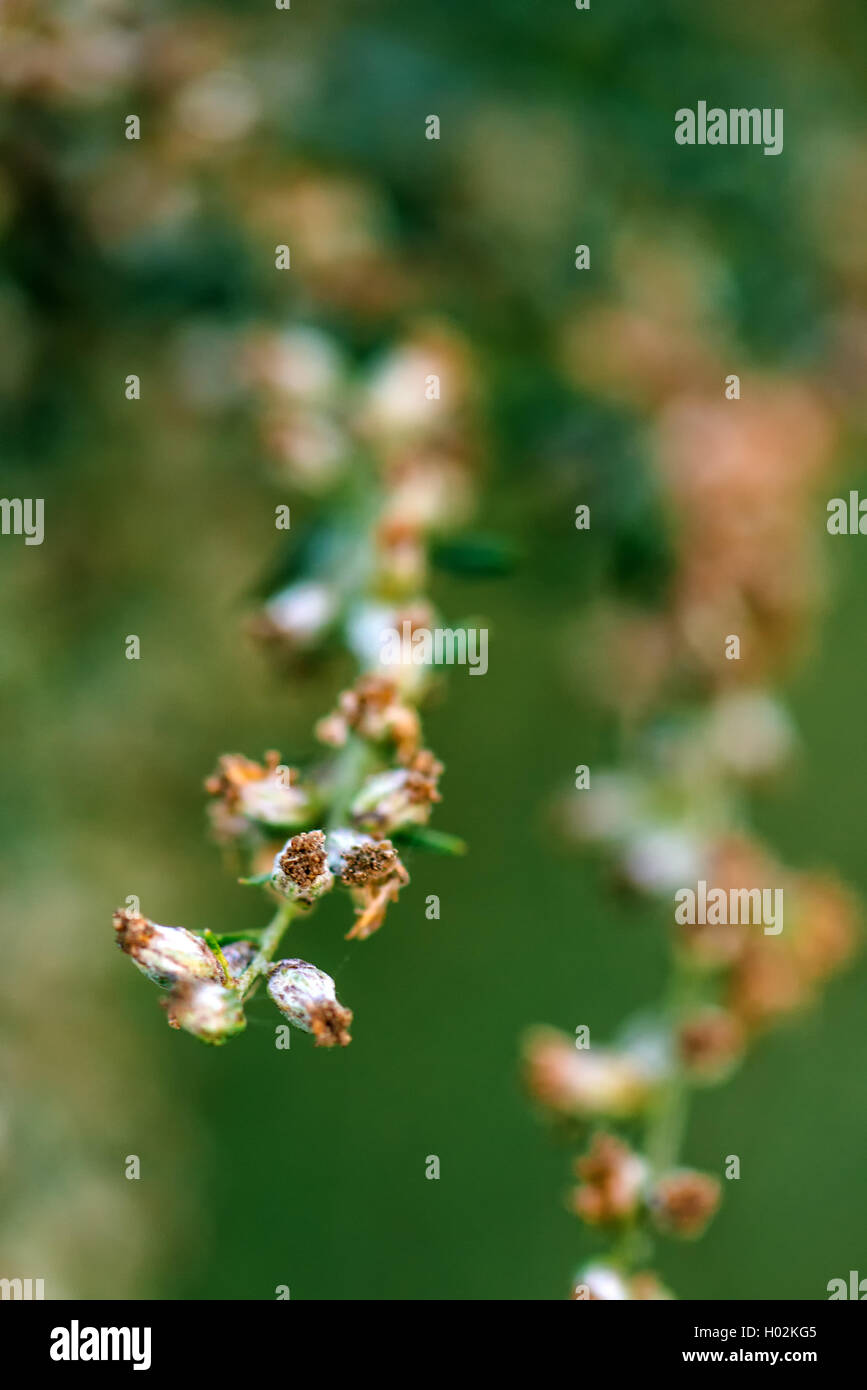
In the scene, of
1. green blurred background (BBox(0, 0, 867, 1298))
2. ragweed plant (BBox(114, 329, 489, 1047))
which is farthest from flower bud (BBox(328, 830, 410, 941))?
green blurred background (BBox(0, 0, 867, 1298))

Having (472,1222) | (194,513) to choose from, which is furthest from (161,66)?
(472,1222)

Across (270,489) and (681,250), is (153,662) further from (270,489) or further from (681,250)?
(681,250)

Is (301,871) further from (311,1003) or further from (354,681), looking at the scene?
(354,681)

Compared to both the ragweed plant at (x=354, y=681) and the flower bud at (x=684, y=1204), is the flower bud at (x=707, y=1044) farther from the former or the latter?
the ragweed plant at (x=354, y=681)

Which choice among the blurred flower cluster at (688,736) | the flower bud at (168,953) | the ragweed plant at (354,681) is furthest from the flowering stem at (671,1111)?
the flower bud at (168,953)

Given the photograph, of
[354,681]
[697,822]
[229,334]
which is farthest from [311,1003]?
[229,334]

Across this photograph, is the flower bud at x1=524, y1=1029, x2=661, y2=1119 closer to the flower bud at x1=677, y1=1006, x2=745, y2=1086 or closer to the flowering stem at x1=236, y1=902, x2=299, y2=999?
the flower bud at x1=677, y1=1006, x2=745, y2=1086
